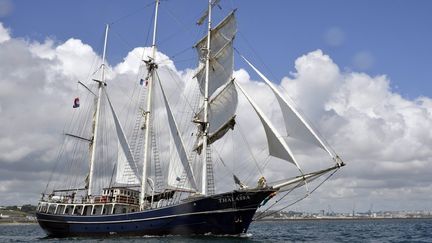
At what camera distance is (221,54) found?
58.2 meters

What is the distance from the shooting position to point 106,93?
68.4m

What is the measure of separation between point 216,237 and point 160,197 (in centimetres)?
1214

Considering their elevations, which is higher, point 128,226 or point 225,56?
point 225,56

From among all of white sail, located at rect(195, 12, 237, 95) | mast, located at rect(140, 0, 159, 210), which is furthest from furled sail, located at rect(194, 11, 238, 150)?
mast, located at rect(140, 0, 159, 210)

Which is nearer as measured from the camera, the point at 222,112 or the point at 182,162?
the point at 182,162

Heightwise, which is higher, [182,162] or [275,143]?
[275,143]

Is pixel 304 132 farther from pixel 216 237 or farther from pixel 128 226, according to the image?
pixel 128 226

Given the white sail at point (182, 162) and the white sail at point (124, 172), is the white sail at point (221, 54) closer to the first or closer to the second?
the white sail at point (182, 162)

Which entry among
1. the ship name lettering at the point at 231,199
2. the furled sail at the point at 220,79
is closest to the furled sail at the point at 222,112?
the furled sail at the point at 220,79

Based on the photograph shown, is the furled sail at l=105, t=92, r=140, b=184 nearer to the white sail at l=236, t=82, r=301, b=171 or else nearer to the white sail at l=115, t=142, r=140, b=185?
the white sail at l=115, t=142, r=140, b=185

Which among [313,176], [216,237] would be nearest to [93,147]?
[216,237]

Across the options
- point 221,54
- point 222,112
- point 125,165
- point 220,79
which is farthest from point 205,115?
point 125,165

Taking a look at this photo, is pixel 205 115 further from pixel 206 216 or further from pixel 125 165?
A: pixel 206 216

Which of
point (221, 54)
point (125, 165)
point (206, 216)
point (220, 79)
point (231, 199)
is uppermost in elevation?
point (221, 54)
